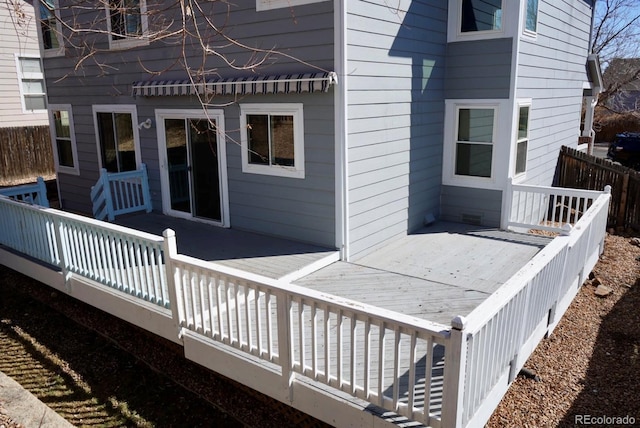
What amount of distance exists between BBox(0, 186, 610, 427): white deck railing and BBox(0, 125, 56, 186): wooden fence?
10318mm

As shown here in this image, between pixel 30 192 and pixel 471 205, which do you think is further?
pixel 471 205

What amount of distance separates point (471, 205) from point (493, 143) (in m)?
1.12

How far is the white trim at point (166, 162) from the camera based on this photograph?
7.42 meters

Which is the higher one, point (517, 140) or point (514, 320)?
point (517, 140)

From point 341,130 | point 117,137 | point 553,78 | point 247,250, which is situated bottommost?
point 247,250

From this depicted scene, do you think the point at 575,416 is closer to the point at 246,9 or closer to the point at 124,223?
the point at 246,9

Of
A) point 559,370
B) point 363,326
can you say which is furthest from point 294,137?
point 559,370

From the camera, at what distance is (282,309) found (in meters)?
3.83

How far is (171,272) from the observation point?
15.2 feet

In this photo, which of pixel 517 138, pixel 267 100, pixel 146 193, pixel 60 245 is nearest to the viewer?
pixel 60 245

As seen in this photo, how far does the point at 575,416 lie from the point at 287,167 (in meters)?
4.38

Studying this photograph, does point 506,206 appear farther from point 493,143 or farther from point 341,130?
point 341,130

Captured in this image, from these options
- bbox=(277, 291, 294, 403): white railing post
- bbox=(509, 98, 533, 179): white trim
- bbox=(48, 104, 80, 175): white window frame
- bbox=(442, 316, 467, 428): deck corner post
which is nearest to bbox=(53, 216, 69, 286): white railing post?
bbox=(277, 291, 294, 403): white railing post

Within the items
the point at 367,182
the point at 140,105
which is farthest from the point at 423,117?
the point at 140,105
